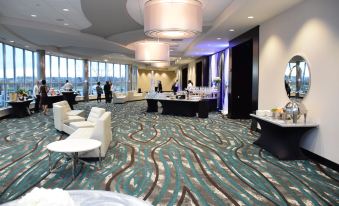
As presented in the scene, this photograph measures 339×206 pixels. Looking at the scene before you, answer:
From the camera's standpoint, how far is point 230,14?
24.6 feet

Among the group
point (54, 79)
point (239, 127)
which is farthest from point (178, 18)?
point (54, 79)

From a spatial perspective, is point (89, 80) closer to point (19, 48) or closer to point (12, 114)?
point (19, 48)

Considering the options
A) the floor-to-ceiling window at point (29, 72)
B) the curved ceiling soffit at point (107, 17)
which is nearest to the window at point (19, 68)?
the floor-to-ceiling window at point (29, 72)

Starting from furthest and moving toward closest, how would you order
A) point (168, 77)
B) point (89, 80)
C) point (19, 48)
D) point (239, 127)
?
1. point (168, 77)
2. point (89, 80)
3. point (19, 48)
4. point (239, 127)

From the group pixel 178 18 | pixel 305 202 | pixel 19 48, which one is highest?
pixel 19 48

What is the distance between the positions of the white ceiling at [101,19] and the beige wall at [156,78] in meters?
18.6

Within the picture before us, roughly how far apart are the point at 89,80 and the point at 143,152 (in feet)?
58.8

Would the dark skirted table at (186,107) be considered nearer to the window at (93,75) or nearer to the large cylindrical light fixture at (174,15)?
the large cylindrical light fixture at (174,15)

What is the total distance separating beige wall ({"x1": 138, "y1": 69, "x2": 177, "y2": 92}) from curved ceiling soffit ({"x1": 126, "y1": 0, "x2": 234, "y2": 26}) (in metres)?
22.7

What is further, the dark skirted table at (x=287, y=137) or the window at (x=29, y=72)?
the window at (x=29, y=72)

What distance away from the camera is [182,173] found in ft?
15.8

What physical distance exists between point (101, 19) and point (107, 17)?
1.31ft

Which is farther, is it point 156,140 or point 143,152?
point 156,140

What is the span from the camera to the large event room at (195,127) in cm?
411
